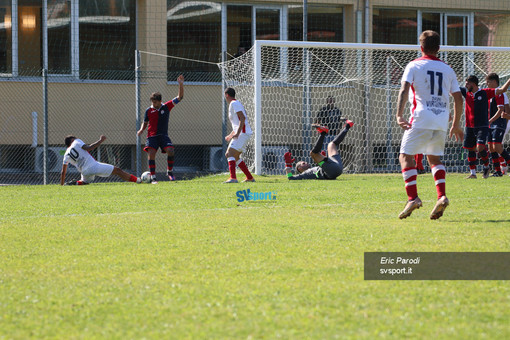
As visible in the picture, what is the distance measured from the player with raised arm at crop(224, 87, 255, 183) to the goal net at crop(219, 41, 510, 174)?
11.1 feet

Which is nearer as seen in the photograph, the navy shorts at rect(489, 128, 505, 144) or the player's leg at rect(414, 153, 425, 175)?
the navy shorts at rect(489, 128, 505, 144)

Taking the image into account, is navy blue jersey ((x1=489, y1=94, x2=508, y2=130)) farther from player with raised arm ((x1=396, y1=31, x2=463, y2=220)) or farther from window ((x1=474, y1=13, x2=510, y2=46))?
window ((x1=474, y1=13, x2=510, y2=46))

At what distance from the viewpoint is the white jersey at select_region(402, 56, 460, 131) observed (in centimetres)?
693

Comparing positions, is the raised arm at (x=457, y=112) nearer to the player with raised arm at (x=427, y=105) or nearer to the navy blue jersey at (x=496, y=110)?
the player with raised arm at (x=427, y=105)

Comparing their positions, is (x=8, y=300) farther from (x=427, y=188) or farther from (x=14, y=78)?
(x=14, y=78)

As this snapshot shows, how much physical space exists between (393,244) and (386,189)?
594 cm

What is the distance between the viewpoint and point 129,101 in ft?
61.3

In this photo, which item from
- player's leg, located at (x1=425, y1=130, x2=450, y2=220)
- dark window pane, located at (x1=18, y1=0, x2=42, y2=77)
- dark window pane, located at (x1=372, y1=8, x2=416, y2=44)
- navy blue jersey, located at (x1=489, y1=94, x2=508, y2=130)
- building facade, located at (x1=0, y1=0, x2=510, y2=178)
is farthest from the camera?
dark window pane, located at (x1=372, y1=8, x2=416, y2=44)

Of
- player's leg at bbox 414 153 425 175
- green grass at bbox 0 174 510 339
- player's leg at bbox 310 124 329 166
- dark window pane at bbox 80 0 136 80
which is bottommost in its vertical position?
green grass at bbox 0 174 510 339

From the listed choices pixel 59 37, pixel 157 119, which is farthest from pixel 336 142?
pixel 59 37

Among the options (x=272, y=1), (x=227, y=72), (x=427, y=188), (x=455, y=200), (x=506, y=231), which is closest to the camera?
(x=506, y=231)

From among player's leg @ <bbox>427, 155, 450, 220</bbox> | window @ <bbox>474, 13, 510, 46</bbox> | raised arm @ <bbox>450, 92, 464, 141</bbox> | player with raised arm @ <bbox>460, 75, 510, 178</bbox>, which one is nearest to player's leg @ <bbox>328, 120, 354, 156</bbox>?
player with raised arm @ <bbox>460, 75, 510, 178</bbox>

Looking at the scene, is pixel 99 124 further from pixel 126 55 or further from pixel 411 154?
pixel 411 154

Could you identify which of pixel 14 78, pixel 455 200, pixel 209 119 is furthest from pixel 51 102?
pixel 455 200
